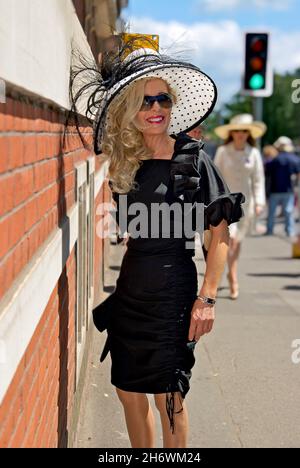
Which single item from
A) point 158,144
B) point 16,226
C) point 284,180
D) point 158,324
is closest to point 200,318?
point 158,324

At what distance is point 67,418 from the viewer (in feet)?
13.3

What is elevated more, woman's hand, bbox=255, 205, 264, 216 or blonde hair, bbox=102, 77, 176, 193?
blonde hair, bbox=102, 77, 176, 193

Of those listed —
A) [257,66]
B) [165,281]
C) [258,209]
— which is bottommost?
[258,209]

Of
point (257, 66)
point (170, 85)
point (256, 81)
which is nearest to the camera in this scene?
point (170, 85)

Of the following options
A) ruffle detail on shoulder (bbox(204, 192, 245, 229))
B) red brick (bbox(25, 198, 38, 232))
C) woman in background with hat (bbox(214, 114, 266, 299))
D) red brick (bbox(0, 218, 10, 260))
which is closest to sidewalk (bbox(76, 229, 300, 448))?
woman in background with hat (bbox(214, 114, 266, 299))

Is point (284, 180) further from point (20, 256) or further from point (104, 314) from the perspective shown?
point (20, 256)

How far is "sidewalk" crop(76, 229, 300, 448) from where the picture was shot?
4.83 metres

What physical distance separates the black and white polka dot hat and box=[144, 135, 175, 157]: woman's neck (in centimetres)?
22

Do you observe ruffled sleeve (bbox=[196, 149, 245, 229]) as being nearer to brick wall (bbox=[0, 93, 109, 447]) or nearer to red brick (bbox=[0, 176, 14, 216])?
brick wall (bbox=[0, 93, 109, 447])

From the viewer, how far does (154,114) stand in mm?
3680

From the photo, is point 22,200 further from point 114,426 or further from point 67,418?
point 114,426

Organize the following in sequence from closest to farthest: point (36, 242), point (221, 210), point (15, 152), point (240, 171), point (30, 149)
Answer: point (15, 152) → point (30, 149) → point (36, 242) → point (221, 210) → point (240, 171)

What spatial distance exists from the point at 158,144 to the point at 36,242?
132 cm

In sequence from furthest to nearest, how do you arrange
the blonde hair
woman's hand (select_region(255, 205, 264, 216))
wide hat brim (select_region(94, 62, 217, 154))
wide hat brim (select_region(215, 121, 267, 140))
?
woman's hand (select_region(255, 205, 264, 216)) < wide hat brim (select_region(215, 121, 267, 140)) < the blonde hair < wide hat brim (select_region(94, 62, 217, 154))
